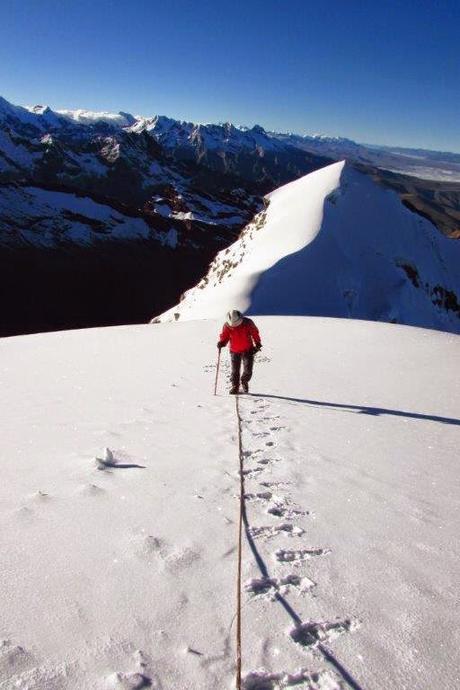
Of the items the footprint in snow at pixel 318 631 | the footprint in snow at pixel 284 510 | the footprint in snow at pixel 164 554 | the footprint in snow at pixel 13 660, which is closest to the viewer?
the footprint in snow at pixel 13 660

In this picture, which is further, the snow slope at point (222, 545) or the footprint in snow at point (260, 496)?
the footprint in snow at point (260, 496)

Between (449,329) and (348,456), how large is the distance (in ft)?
111

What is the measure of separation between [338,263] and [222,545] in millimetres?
30989

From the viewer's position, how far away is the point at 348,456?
6656 mm

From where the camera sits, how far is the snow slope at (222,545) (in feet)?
9.62

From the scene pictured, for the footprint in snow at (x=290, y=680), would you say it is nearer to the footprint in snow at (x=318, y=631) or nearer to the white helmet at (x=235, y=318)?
the footprint in snow at (x=318, y=631)

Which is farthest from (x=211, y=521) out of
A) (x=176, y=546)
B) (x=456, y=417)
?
(x=456, y=417)

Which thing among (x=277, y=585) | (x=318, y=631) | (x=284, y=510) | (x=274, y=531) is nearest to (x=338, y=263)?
(x=284, y=510)

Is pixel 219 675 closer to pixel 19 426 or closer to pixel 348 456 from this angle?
pixel 348 456

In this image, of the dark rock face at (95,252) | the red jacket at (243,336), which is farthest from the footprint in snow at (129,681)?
the dark rock face at (95,252)

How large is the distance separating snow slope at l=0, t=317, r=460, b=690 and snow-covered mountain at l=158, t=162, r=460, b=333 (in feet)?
66.5

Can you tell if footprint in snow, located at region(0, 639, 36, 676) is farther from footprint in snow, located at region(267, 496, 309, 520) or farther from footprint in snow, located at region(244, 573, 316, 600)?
footprint in snow, located at region(267, 496, 309, 520)

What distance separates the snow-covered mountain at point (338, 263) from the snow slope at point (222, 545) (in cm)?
2028

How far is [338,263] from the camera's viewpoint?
33.4m
